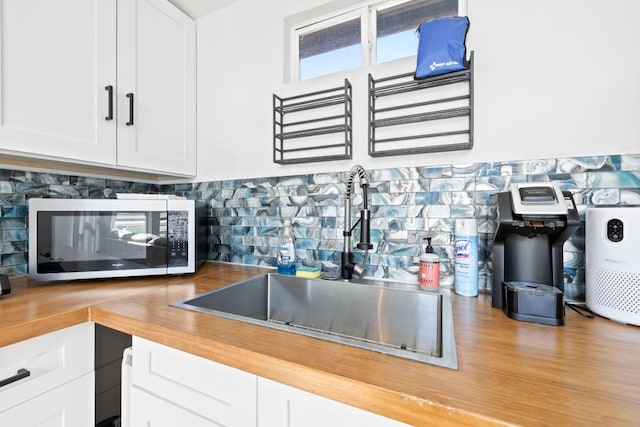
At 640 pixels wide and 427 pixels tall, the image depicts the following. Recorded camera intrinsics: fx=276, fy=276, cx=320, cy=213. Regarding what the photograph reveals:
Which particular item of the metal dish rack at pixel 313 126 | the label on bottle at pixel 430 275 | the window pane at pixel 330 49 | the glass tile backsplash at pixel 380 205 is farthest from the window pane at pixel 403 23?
the label on bottle at pixel 430 275

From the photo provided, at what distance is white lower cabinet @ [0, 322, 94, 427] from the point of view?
28.5 inches

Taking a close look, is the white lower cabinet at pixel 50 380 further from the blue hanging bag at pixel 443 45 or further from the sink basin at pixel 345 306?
the blue hanging bag at pixel 443 45

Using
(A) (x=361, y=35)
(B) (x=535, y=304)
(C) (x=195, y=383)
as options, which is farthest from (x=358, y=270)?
(A) (x=361, y=35)

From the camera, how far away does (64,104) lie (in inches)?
43.3

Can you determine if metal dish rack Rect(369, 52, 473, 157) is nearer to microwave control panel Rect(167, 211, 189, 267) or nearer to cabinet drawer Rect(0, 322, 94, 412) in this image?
microwave control panel Rect(167, 211, 189, 267)

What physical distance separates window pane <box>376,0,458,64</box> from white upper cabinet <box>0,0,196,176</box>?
1.11m

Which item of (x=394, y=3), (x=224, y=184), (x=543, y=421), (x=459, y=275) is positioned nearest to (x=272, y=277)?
(x=224, y=184)

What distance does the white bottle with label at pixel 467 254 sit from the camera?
979mm

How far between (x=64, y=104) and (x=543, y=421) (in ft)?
5.50

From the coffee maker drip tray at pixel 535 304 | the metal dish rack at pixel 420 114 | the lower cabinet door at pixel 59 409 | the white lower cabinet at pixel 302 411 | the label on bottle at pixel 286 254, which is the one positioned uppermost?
the metal dish rack at pixel 420 114

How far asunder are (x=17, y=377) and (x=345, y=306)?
98 cm

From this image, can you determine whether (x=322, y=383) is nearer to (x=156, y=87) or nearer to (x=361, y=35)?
(x=361, y=35)

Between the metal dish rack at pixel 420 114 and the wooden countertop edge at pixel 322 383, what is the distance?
36.2 inches

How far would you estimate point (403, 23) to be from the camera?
129cm
